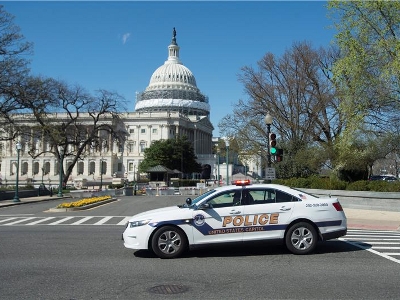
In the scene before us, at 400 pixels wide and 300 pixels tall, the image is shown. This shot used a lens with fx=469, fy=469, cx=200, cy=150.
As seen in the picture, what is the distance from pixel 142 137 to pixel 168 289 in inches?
5180

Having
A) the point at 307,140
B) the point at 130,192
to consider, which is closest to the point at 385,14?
the point at 307,140

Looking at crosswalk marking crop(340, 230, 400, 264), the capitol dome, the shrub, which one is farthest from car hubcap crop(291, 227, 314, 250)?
the capitol dome

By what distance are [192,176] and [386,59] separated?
94.1 metres

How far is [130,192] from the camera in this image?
53.6 meters

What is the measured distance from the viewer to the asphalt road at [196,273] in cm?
735

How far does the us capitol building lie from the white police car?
10747cm

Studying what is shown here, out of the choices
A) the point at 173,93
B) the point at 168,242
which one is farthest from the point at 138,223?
the point at 173,93

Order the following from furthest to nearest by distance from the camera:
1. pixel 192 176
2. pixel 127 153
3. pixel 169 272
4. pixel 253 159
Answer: pixel 127 153, pixel 192 176, pixel 253 159, pixel 169 272

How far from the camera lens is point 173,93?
15975 cm

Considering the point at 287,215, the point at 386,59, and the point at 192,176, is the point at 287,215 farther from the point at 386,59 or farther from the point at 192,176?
the point at 192,176

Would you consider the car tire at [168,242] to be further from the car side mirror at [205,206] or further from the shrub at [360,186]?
the shrub at [360,186]

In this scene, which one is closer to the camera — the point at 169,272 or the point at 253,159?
the point at 169,272

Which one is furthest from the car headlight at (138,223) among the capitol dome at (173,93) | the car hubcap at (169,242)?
the capitol dome at (173,93)

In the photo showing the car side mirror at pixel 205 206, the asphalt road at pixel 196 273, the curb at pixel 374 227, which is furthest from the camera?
the curb at pixel 374 227
